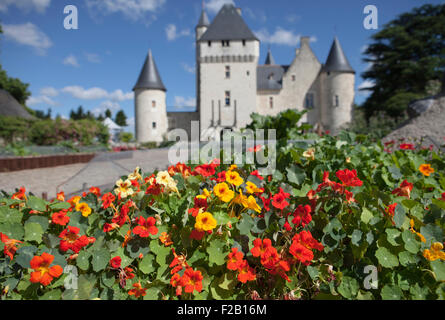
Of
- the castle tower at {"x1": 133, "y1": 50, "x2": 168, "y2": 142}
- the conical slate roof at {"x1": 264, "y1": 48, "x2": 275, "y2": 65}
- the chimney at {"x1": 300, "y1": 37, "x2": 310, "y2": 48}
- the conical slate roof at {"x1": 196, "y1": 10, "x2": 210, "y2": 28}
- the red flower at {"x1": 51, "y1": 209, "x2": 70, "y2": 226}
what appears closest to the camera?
the red flower at {"x1": 51, "y1": 209, "x2": 70, "y2": 226}

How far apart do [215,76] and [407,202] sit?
27451mm

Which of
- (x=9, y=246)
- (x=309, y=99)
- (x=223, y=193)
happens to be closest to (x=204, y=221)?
(x=223, y=193)

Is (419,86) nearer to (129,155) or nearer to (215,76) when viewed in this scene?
(215,76)

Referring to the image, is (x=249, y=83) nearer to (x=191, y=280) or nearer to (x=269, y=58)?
(x=269, y=58)

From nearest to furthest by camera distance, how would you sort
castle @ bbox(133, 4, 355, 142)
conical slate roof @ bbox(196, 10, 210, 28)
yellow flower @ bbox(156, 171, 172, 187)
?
yellow flower @ bbox(156, 171, 172, 187)
castle @ bbox(133, 4, 355, 142)
conical slate roof @ bbox(196, 10, 210, 28)

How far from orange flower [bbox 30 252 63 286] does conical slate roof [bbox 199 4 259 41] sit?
92.8ft

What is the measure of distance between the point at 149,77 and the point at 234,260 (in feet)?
101

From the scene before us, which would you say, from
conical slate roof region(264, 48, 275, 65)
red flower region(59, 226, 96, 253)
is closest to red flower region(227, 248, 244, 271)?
red flower region(59, 226, 96, 253)

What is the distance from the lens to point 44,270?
85 centimetres

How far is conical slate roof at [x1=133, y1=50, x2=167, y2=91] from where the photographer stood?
28.9 m

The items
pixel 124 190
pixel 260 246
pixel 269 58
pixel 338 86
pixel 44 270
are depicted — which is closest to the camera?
pixel 44 270

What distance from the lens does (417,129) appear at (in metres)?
4.16

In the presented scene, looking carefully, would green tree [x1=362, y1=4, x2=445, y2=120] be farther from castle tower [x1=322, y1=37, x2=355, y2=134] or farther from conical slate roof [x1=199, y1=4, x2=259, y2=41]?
conical slate roof [x1=199, y1=4, x2=259, y2=41]

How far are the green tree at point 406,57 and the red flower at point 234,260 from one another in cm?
2618
